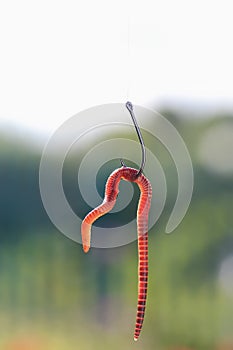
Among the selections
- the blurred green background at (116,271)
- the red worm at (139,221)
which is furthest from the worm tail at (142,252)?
the blurred green background at (116,271)

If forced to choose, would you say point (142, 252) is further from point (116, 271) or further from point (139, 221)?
point (116, 271)

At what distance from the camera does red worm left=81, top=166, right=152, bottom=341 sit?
1.56ft

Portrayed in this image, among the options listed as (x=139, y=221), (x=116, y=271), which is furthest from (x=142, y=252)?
(x=116, y=271)

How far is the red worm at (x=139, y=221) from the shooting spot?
48 centimetres

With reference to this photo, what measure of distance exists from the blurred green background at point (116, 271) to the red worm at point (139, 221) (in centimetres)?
125

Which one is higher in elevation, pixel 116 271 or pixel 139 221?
pixel 116 271

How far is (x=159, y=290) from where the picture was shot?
186cm

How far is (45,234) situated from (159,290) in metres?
0.35

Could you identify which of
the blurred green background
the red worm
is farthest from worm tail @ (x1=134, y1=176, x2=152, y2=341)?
the blurred green background

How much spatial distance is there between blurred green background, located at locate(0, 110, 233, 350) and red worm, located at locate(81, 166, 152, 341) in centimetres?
125

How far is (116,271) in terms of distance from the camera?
6.05ft

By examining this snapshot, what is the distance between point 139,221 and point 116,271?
137 centimetres

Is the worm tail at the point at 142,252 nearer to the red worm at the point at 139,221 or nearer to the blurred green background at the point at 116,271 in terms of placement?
the red worm at the point at 139,221

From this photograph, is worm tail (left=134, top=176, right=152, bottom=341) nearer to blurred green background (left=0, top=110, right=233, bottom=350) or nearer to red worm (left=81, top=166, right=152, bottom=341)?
red worm (left=81, top=166, right=152, bottom=341)
